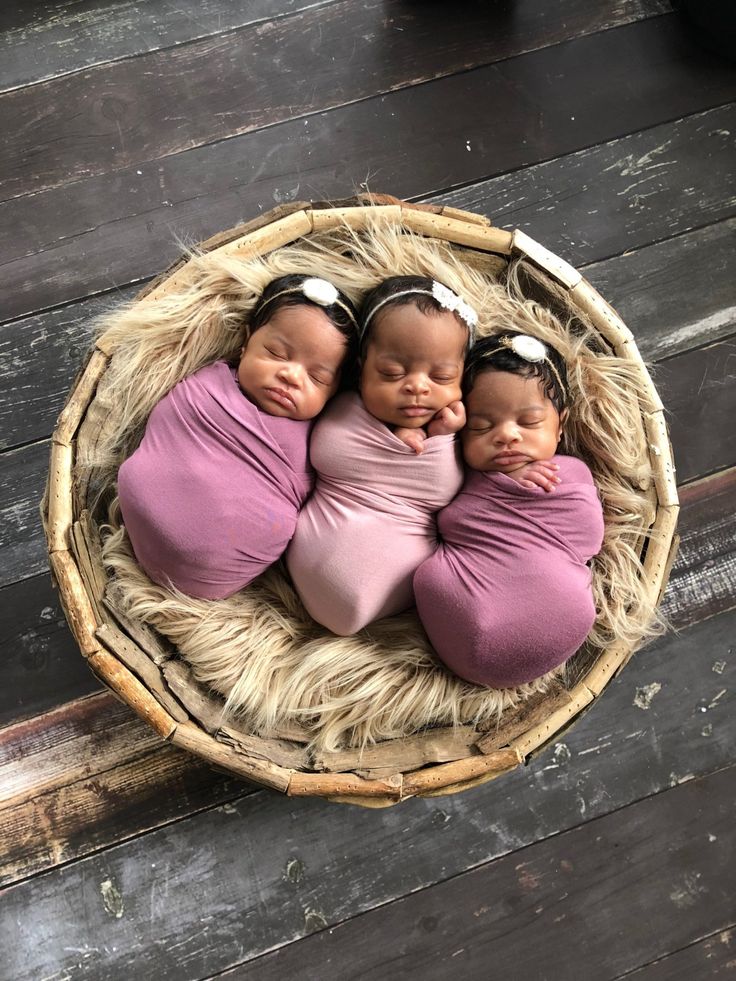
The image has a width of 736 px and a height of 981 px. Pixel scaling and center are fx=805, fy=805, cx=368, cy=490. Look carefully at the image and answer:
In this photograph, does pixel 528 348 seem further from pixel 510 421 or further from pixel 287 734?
pixel 287 734

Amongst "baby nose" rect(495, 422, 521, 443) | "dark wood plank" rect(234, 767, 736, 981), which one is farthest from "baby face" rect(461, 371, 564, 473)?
"dark wood plank" rect(234, 767, 736, 981)

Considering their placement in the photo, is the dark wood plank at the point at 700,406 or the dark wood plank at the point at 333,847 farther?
the dark wood plank at the point at 700,406

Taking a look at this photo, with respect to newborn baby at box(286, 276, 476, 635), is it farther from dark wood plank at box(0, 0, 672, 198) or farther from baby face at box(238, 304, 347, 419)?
dark wood plank at box(0, 0, 672, 198)

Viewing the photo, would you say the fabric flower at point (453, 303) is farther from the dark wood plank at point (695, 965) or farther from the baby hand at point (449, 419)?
the dark wood plank at point (695, 965)

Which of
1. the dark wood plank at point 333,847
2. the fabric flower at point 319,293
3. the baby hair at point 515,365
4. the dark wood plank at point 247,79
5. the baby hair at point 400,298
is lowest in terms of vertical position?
the dark wood plank at point 333,847

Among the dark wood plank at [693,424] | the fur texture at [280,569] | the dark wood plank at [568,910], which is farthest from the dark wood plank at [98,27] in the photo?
the dark wood plank at [568,910]

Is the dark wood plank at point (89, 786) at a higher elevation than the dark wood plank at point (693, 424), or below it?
below

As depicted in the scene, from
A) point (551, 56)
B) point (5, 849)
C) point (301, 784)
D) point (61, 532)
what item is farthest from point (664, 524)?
point (5, 849)

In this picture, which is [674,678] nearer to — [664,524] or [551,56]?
[664,524]

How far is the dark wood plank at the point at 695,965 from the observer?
3.77 feet

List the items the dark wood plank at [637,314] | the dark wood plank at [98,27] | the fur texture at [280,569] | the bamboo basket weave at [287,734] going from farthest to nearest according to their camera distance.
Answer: the dark wood plank at [98,27] → the dark wood plank at [637,314] → the fur texture at [280,569] → the bamboo basket weave at [287,734]

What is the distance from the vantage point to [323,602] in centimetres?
104

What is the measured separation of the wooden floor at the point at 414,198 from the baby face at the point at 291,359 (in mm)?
360

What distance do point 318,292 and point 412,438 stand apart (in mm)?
220
